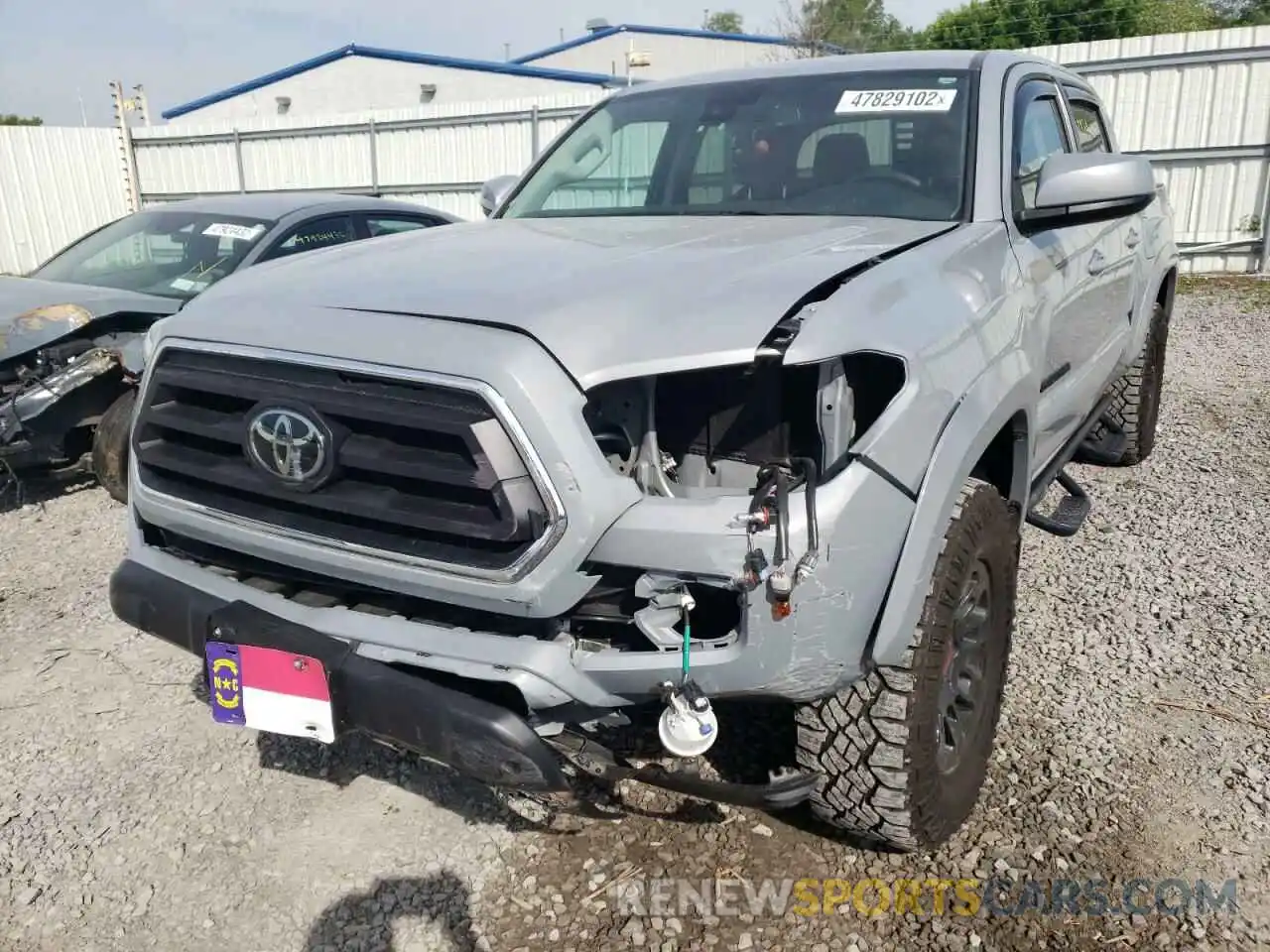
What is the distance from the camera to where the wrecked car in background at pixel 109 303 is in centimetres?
488

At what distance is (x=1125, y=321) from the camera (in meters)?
4.17

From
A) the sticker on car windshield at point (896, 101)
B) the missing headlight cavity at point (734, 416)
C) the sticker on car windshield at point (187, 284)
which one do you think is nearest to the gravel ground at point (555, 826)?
the missing headlight cavity at point (734, 416)

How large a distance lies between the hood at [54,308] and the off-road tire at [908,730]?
14.1 ft

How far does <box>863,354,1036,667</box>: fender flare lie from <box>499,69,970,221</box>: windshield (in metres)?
0.79

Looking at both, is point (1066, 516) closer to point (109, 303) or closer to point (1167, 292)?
point (1167, 292)

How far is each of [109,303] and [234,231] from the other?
3.03 feet

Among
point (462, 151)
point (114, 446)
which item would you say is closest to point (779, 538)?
point (114, 446)

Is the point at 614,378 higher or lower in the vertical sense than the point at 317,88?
lower

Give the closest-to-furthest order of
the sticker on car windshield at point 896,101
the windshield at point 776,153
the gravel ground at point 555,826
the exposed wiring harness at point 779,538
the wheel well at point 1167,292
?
the exposed wiring harness at point 779,538
the gravel ground at point 555,826
the windshield at point 776,153
the sticker on car windshield at point 896,101
the wheel well at point 1167,292

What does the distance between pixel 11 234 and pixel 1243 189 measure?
18.9m

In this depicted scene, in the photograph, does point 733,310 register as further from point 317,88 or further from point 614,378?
point 317,88

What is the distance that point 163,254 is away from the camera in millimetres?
5801

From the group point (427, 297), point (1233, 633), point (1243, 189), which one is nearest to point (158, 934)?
point (427, 297)

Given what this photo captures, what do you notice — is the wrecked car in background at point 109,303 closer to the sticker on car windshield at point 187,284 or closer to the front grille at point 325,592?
the sticker on car windshield at point 187,284
